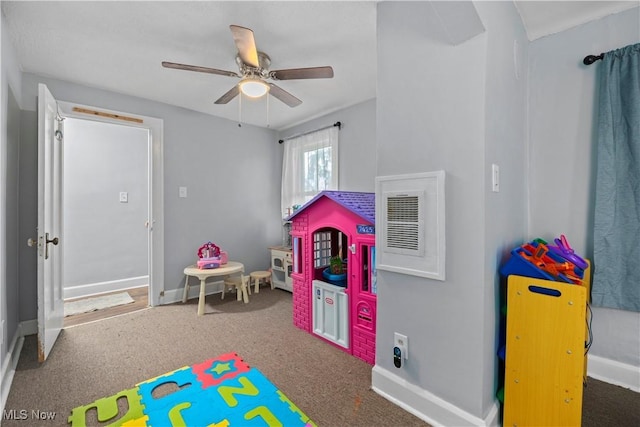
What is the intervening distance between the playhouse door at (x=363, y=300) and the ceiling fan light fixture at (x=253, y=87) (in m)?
1.35

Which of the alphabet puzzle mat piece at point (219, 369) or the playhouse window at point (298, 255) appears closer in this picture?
the alphabet puzzle mat piece at point (219, 369)

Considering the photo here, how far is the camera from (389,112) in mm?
1621

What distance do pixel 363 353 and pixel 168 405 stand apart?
4.01 feet

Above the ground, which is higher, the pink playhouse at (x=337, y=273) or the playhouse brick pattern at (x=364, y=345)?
the pink playhouse at (x=337, y=273)

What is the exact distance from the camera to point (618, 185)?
1.72 metres

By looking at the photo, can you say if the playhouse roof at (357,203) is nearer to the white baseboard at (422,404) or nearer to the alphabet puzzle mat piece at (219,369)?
the white baseboard at (422,404)

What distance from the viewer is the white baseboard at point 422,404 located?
135 centimetres

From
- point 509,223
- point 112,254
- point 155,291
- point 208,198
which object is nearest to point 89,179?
point 112,254

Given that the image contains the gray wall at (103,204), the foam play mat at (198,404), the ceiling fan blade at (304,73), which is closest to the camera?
the foam play mat at (198,404)

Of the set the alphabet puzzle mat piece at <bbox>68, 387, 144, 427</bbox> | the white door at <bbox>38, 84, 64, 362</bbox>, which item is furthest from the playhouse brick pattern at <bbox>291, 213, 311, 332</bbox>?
the white door at <bbox>38, 84, 64, 362</bbox>

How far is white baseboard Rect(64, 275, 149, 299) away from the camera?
11.9 feet

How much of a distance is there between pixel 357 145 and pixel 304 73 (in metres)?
1.41

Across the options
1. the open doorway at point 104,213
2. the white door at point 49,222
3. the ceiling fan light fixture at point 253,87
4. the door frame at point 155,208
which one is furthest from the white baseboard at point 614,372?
the open doorway at point 104,213

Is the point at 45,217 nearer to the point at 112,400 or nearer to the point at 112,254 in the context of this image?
the point at 112,400
